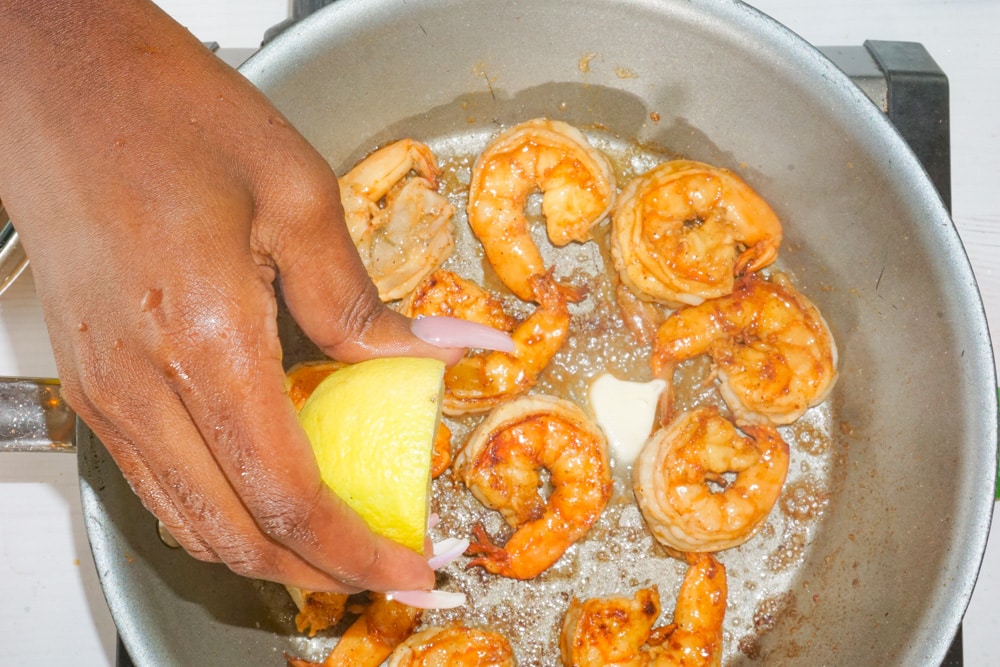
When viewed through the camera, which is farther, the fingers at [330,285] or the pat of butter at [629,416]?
the pat of butter at [629,416]

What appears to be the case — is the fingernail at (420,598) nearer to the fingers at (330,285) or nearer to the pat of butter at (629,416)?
the fingers at (330,285)

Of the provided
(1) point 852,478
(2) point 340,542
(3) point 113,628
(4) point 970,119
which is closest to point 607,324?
(1) point 852,478

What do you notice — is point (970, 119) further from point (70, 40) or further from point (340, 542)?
point (70, 40)

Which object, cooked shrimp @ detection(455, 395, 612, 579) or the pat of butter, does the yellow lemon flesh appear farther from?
the pat of butter

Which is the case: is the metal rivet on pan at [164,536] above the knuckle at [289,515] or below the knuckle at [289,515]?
below

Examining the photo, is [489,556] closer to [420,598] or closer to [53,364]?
[420,598]

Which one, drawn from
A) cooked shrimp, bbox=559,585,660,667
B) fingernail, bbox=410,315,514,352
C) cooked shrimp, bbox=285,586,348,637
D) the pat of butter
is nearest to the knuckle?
fingernail, bbox=410,315,514,352

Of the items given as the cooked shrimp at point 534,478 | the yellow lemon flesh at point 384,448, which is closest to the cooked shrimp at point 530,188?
the cooked shrimp at point 534,478
